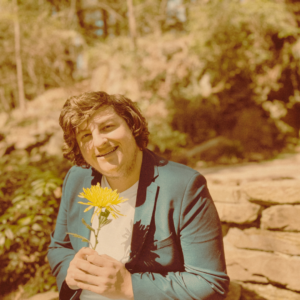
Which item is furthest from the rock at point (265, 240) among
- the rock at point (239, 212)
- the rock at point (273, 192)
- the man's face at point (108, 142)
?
the man's face at point (108, 142)

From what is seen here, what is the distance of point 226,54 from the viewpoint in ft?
29.0

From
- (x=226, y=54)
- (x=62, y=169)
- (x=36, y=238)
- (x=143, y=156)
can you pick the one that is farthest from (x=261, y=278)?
(x=226, y=54)

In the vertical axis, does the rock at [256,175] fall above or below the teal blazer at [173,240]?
below

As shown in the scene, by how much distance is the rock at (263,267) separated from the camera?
2.04 meters

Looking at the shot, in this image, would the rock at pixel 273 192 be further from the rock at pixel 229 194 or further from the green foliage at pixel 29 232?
the green foliage at pixel 29 232

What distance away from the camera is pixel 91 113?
136 centimetres

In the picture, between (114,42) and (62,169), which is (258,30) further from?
(62,169)

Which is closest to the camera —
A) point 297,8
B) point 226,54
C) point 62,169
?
point 62,169

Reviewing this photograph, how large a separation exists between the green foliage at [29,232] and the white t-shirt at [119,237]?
0.84 m

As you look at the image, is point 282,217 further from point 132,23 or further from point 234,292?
point 132,23

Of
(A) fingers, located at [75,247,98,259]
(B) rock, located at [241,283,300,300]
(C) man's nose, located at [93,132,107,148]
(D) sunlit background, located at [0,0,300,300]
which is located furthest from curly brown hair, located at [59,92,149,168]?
(D) sunlit background, located at [0,0,300,300]

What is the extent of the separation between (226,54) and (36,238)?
343 inches

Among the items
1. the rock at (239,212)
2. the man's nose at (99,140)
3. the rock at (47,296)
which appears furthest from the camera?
the rock at (239,212)

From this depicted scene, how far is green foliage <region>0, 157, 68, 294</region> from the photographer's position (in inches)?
80.0
